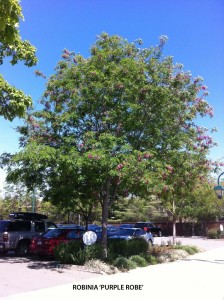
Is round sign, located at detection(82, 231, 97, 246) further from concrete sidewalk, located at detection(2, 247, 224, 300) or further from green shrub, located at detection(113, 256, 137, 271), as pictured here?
concrete sidewalk, located at detection(2, 247, 224, 300)

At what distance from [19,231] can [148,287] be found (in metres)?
9.66

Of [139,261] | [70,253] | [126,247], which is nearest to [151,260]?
[139,261]

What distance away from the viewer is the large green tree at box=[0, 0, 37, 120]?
5.50 metres

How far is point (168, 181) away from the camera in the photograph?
1486 centimetres

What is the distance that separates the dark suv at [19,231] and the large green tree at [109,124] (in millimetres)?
3710

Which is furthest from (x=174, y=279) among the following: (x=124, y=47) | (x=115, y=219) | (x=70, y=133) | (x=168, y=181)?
(x=115, y=219)

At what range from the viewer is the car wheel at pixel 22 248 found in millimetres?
18359

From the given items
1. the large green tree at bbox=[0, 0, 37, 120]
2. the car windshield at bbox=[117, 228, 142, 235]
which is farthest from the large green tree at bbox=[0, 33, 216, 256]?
the car windshield at bbox=[117, 228, 142, 235]

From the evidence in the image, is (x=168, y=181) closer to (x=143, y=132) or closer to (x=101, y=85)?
(x=143, y=132)

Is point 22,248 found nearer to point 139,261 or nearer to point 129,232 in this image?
point 139,261

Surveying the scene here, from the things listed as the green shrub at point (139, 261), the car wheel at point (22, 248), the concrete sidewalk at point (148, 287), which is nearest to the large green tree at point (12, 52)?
the concrete sidewalk at point (148, 287)

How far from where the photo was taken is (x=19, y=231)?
18547 mm

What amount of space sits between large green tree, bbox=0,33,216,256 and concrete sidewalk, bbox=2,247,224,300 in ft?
9.50

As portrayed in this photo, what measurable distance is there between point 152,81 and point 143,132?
195 centimetres
